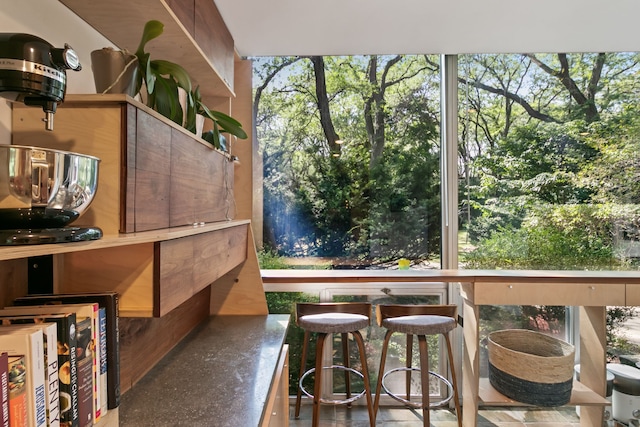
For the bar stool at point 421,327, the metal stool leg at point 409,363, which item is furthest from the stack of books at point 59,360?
the metal stool leg at point 409,363

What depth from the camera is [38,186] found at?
61 cm

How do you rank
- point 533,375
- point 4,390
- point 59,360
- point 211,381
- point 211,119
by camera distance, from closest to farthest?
point 4,390 < point 59,360 < point 211,381 < point 211,119 < point 533,375

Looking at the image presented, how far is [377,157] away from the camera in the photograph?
9.17ft

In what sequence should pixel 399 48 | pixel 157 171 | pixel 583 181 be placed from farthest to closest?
pixel 583 181 → pixel 399 48 → pixel 157 171

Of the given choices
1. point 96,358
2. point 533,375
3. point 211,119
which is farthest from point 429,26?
point 96,358

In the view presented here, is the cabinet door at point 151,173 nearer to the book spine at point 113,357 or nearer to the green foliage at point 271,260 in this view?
the book spine at point 113,357

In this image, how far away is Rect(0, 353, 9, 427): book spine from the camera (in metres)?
0.56

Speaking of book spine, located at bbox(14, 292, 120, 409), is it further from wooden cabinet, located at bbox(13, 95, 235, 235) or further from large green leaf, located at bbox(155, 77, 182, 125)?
large green leaf, located at bbox(155, 77, 182, 125)

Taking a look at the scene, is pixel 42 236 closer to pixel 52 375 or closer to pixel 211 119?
pixel 52 375

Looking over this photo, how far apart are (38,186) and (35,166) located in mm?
35

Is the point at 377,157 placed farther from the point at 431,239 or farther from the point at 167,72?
the point at 167,72

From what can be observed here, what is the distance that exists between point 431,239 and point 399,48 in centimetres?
143

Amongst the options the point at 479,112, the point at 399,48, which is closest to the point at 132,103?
the point at 399,48

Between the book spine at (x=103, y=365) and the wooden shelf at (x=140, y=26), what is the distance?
2.97 feet
